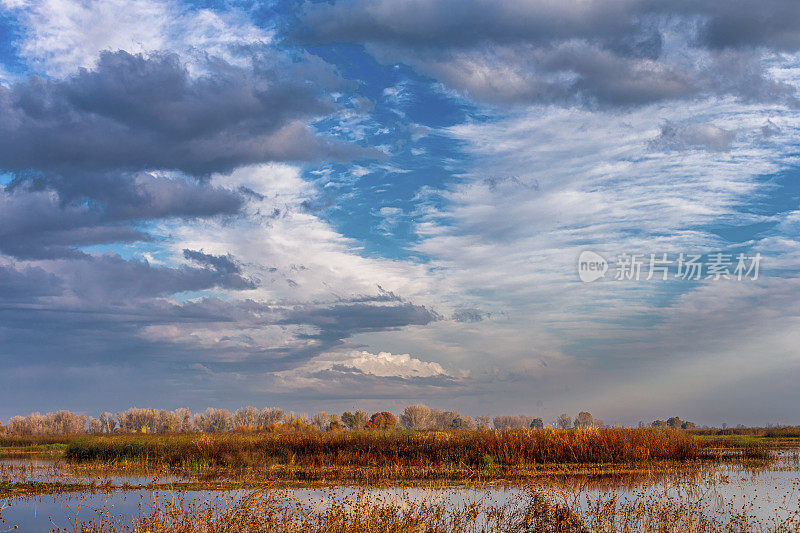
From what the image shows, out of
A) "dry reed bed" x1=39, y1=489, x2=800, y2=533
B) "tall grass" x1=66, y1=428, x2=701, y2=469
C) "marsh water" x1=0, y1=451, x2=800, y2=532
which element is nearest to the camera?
"dry reed bed" x1=39, y1=489, x2=800, y2=533

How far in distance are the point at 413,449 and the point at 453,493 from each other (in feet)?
49.2

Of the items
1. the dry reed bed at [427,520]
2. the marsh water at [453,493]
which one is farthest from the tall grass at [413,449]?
the dry reed bed at [427,520]

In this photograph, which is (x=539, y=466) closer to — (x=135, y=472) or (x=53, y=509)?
(x=135, y=472)

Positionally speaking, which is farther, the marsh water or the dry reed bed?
the marsh water

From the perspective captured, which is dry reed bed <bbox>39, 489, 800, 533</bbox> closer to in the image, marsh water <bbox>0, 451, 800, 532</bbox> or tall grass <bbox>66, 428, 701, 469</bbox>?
marsh water <bbox>0, 451, 800, 532</bbox>

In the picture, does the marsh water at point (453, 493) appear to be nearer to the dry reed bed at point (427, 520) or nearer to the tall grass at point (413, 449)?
the dry reed bed at point (427, 520)

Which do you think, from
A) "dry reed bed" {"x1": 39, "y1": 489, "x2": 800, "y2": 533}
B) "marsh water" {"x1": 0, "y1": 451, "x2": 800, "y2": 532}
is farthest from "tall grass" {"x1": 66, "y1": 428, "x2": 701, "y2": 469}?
"dry reed bed" {"x1": 39, "y1": 489, "x2": 800, "y2": 533}

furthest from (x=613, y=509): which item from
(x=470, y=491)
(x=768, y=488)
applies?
(x=768, y=488)

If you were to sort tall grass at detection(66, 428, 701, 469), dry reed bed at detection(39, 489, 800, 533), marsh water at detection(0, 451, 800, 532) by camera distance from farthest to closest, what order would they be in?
tall grass at detection(66, 428, 701, 469) → marsh water at detection(0, 451, 800, 532) → dry reed bed at detection(39, 489, 800, 533)

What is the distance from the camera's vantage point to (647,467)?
34.7m

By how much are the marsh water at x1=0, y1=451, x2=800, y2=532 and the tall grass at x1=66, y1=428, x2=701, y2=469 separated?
5714 mm

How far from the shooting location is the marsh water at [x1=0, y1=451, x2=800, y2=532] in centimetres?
2021

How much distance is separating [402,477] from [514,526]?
12851 mm

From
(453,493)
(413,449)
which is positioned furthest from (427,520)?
(413,449)
